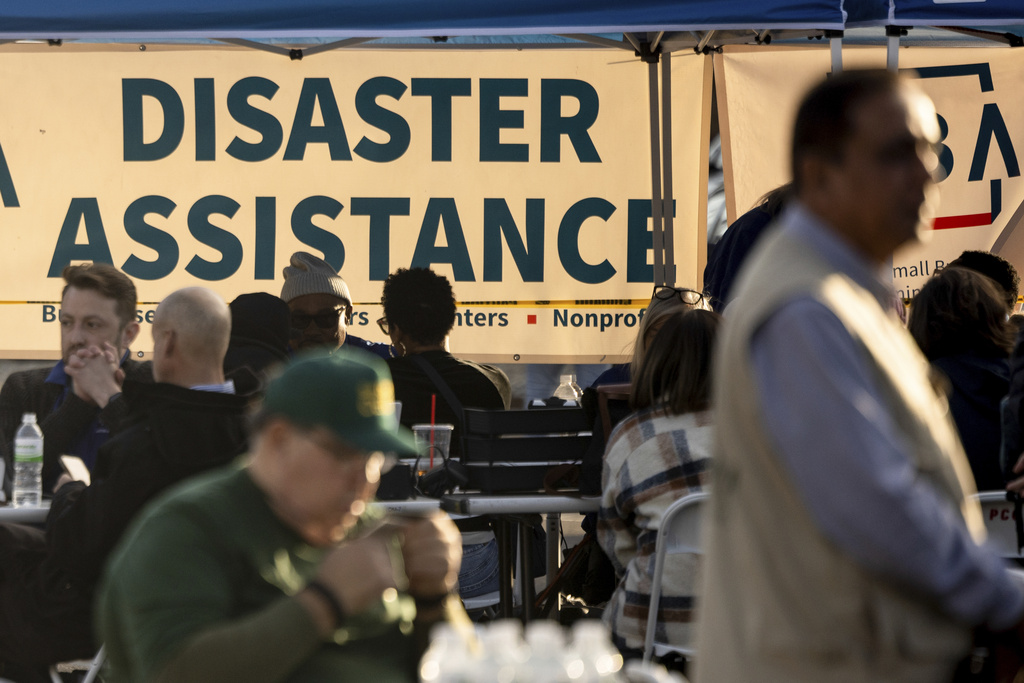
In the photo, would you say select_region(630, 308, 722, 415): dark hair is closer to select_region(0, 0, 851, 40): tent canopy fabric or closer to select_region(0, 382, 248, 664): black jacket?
select_region(0, 382, 248, 664): black jacket

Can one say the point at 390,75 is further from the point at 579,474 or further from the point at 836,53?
the point at 579,474

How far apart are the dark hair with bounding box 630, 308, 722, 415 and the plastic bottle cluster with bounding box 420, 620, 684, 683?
6.13ft

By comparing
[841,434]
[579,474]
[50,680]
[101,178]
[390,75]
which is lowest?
[50,680]

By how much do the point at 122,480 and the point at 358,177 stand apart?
3736mm

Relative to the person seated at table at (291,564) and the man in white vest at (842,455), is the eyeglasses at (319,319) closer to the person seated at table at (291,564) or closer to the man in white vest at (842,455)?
the person seated at table at (291,564)

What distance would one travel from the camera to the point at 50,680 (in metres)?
3.36

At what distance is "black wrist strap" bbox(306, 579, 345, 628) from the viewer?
1.57 meters

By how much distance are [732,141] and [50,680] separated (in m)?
4.70

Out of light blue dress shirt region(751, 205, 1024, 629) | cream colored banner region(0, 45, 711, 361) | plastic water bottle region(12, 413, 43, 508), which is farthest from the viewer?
cream colored banner region(0, 45, 711, 361)

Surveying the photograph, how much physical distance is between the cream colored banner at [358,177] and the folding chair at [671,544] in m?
3.30

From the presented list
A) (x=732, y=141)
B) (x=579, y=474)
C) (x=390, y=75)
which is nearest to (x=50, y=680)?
(x=579, y=474)

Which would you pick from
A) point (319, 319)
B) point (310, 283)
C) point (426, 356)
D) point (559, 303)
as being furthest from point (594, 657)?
point (559, 303)

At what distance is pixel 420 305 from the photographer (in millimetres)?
4629

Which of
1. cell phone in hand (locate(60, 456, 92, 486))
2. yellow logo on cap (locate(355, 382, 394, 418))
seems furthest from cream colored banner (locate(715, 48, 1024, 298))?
yellow logo on cap (locate(355, 382, 394, 418))
